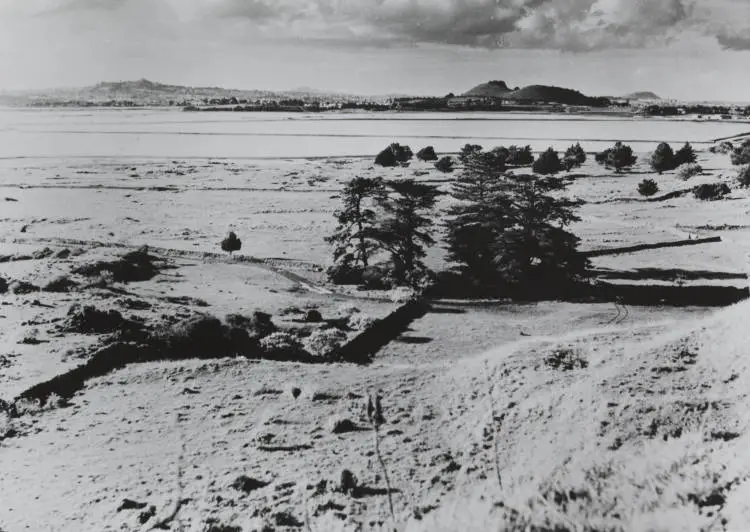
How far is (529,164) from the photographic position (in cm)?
10519

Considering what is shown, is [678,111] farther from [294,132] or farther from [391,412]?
[391,412]

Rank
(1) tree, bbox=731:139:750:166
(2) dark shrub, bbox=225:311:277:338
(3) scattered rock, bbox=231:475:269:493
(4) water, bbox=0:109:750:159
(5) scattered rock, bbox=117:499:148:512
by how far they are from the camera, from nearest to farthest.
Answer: (5) scattered rock, bbox=117:499:148:512, (3) scattered rock, bbox=231:475:269:493, (2) dark shrub, bbox=225:311:277:338, (4) water, bbox=0:109:750:159, (1) tree, bbox=731:139:750:166

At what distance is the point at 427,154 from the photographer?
101m

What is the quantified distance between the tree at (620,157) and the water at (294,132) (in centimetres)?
470

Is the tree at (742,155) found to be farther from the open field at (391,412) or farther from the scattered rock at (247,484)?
the scattered rock at (247,484)

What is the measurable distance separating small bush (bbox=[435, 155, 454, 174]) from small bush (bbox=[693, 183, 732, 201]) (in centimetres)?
3531

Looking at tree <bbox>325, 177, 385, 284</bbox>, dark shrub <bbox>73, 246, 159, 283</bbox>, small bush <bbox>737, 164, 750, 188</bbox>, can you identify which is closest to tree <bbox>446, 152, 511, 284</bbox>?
tree <bbox>325, 177, 385, 284</bbox>

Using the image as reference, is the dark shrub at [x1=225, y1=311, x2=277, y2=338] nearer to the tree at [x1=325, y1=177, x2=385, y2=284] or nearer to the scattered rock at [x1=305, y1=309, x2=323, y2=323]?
the scattered rock at [x1=305, y1=309, x2=323, y2=323]

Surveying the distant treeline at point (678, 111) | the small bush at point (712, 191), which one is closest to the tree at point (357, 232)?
the small bush at point (712, 191)

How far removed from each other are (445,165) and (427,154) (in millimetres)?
7017

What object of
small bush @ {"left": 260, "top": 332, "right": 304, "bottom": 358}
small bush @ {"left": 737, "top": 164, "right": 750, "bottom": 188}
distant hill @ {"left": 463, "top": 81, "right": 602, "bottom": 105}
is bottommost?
small bush @ {"left": 260, "top": 332, "right": 304, "bottom": 358}

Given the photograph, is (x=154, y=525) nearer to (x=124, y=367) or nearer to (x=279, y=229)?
(x=124, y=367)

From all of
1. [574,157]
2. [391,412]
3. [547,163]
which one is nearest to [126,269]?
[391,412]

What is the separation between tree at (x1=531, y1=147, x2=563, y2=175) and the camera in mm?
96000
